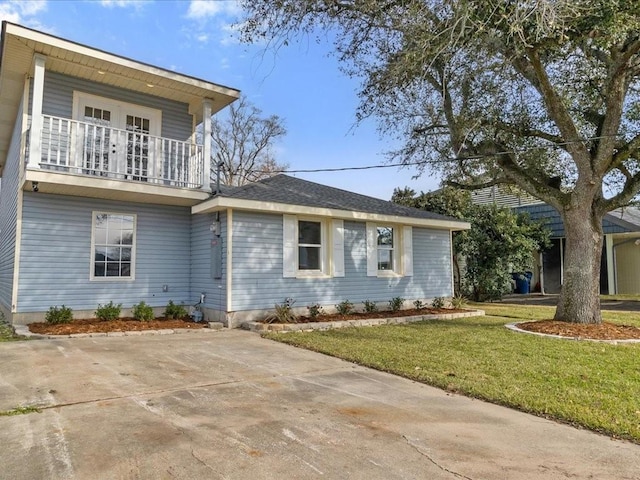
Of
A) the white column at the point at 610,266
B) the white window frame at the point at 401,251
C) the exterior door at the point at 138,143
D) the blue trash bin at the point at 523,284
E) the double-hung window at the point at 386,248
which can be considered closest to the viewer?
the exterior door at the point at 138,143

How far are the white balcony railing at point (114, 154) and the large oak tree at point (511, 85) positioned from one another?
10.7 ft

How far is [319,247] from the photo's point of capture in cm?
1116

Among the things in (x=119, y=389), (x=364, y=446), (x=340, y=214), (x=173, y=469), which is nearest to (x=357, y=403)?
(x=364, y=446)

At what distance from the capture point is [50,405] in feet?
13.4

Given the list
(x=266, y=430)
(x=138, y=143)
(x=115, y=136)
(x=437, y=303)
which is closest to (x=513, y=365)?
(x=266, y=430)

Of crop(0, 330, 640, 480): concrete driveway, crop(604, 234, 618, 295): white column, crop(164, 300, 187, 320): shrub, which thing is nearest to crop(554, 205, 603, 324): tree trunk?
crop(0, 330, 640, 480): concrete driveway

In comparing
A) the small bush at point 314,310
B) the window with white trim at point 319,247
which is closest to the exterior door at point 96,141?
the window with white trim at point 319,247

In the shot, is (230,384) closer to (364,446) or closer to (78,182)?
(364,446)

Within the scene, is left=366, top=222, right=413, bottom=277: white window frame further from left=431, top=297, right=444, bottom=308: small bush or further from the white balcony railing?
the white balcony railing

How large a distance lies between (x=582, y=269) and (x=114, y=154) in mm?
10483

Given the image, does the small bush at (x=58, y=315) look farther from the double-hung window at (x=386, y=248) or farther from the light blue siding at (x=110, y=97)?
the double-hung window at (x=386, y=248)

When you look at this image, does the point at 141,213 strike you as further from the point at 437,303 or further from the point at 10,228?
the point at 437,303

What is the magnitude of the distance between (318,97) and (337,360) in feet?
28.6

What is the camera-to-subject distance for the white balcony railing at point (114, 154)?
8883 mm
